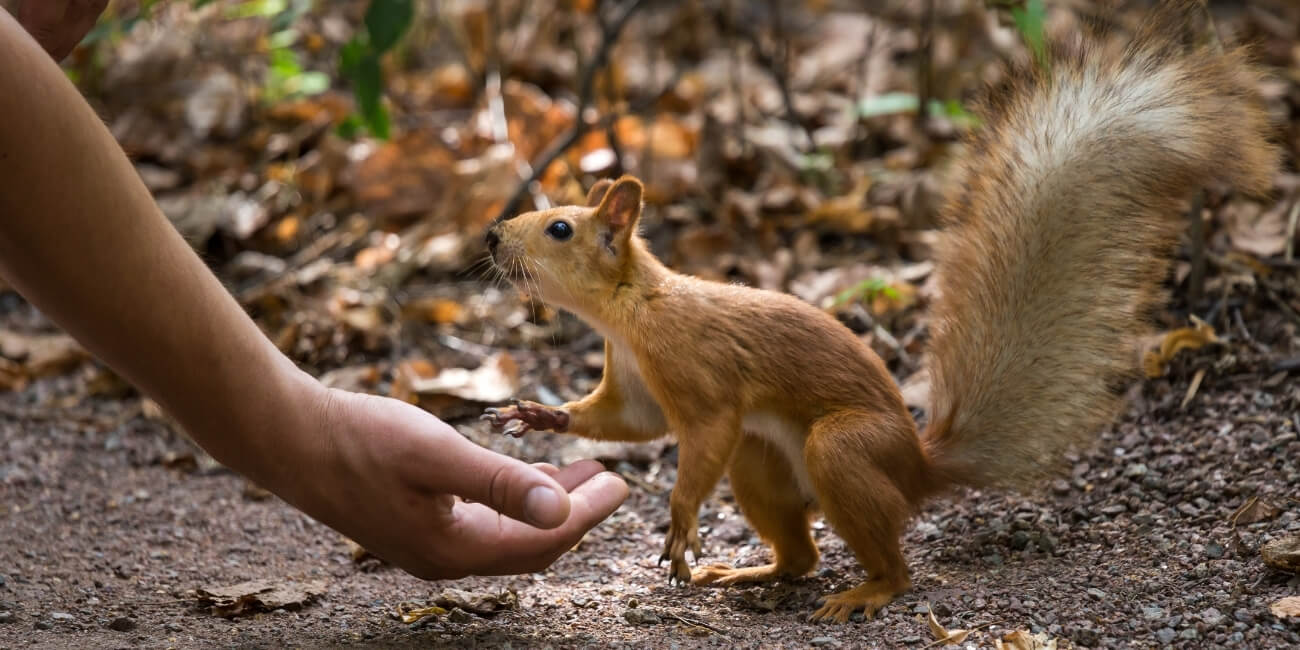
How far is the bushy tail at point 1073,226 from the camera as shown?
2496 millimetres

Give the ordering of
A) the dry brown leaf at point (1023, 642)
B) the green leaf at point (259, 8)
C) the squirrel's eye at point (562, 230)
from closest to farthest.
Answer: the dry brown leaf at point (1023, 642)
the squirrel's eye at point (562, 230)
the green leaf at point (259, 8)

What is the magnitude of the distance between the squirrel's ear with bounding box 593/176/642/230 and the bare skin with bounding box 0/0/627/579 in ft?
2.61

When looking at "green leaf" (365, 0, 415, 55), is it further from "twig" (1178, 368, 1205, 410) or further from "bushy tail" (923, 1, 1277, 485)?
"twig" (1178, 368, 1205, 410)

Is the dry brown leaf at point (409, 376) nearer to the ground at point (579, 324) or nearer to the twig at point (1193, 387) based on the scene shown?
the ground at point (579, 324)

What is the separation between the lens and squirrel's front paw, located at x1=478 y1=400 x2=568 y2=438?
2629 mm

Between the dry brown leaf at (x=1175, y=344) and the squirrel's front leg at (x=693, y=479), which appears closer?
the squirrel's front leg at (x=693, y=479)

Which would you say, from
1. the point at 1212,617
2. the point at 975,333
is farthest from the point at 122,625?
the point at 1212,617

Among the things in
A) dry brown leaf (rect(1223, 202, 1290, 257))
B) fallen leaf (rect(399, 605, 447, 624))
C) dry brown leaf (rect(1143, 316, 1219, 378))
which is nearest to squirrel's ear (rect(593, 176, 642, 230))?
fallen leaf (rect(399, 605, 447, 624))

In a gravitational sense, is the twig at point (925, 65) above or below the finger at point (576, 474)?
above

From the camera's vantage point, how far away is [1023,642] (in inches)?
82.3

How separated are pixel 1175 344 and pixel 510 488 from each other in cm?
202

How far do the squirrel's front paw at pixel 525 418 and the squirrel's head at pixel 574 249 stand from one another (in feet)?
0.87

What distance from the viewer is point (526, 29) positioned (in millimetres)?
6770

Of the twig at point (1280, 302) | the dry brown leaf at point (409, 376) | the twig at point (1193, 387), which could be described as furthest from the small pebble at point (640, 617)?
the twig at point (1280, 302)
